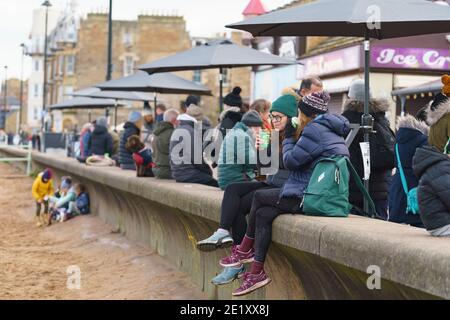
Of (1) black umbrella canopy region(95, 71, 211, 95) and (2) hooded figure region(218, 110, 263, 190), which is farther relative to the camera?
(1) black umbrella canopy region(95, 71, 211, 95)

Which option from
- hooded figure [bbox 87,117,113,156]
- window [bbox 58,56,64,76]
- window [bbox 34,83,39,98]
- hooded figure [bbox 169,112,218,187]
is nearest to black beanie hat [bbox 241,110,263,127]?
hooded figure [bbox 169,112,218,187]

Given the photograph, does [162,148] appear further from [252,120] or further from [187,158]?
[252,120]

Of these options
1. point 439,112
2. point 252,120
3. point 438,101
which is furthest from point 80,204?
point 439,112

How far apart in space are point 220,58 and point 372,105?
5673 mm

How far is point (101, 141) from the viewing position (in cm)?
2136

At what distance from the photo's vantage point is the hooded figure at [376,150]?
8727 millimetres

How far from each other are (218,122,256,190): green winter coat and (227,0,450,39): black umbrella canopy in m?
1.07

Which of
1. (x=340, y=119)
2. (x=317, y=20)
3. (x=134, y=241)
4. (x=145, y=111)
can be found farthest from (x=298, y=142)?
(x=145, y=111)

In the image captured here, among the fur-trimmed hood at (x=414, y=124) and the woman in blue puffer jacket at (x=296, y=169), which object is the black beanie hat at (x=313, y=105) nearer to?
the woman in blue puffer jacket at (x=296, y=169)

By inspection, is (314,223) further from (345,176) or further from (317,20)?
(317,20)

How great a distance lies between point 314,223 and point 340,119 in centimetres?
115

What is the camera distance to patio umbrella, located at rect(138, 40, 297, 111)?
46.2 ft

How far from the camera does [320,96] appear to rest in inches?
303

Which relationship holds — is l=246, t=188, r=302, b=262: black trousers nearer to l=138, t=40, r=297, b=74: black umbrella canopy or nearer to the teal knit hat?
the teal knit hat
